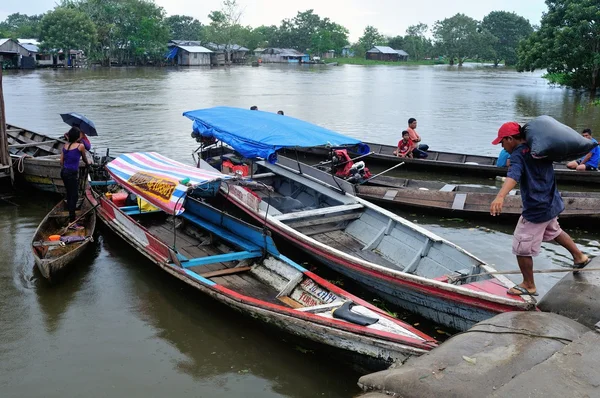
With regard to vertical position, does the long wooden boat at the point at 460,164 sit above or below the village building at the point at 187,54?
below

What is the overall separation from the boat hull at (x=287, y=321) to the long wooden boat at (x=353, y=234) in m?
1.09

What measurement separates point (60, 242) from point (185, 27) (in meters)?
94.1

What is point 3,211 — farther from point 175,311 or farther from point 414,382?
point 414,382

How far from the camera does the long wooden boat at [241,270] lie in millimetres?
5324

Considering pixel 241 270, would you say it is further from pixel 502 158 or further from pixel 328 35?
pixel 328 35

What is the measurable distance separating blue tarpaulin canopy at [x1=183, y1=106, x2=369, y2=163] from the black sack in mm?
4362

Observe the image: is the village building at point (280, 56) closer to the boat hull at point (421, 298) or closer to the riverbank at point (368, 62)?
→ the riverbank at point (368, 62)

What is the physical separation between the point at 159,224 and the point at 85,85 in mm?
33853

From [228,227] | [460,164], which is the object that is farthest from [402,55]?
[228,227]

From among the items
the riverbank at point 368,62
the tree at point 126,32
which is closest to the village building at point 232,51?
the tree at point 126,32

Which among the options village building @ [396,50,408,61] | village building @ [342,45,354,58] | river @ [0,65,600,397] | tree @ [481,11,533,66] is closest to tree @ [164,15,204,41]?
village building @ [342,45,354,58]

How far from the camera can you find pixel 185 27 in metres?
95.5

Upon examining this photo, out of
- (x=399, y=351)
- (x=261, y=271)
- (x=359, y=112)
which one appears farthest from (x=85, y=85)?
(x=399, y=351)

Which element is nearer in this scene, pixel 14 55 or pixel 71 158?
pixel 71 158
